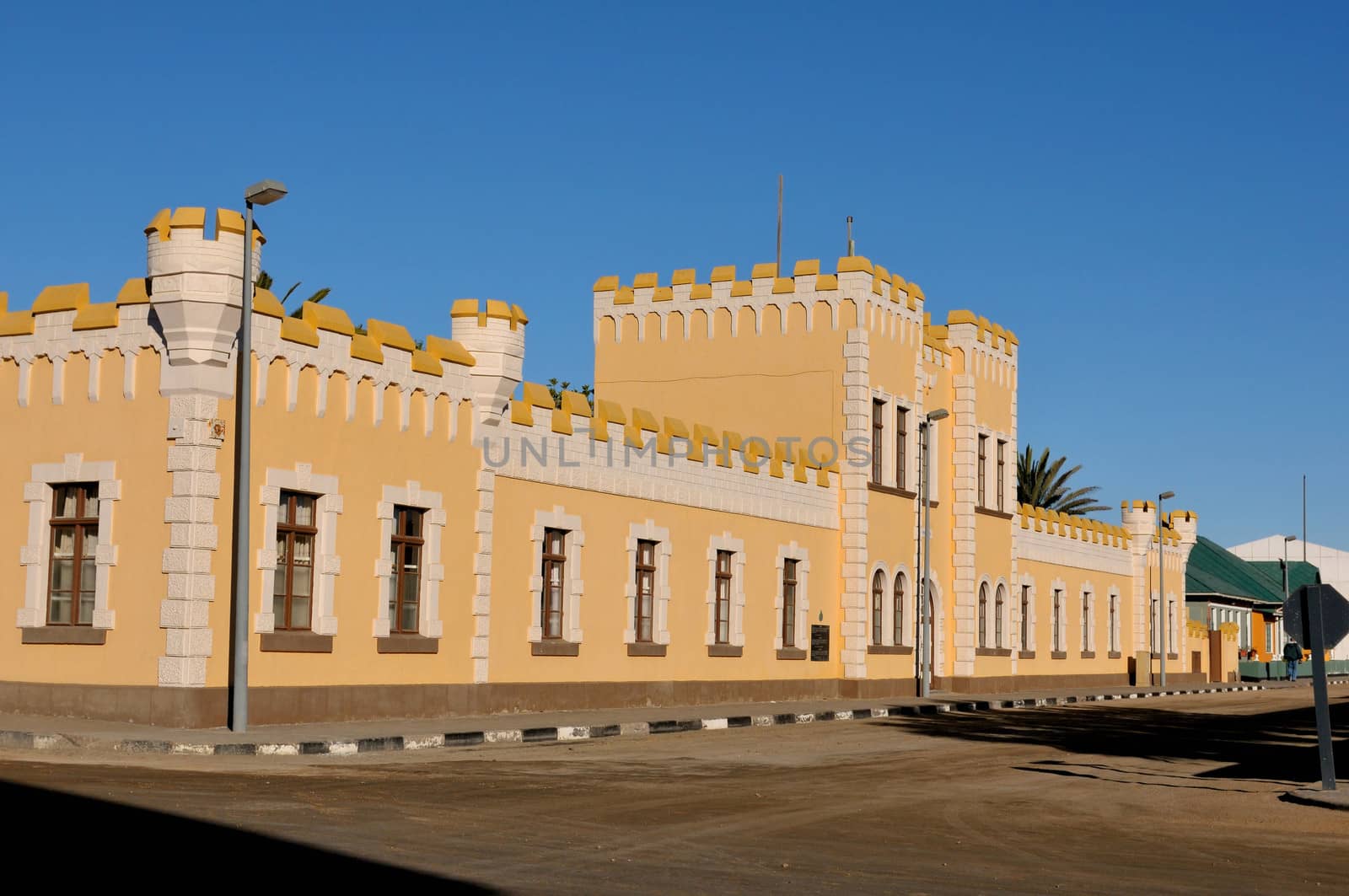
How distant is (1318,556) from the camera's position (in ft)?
360

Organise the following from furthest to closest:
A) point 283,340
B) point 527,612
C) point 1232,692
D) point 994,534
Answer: point 1232,692
point 994,534
point 527,612
point 283,340

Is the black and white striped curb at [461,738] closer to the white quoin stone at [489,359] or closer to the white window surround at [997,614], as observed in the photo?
the white quoin stone at [489,359]

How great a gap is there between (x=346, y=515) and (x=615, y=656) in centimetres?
785

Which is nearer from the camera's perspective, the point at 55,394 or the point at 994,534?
the point at 55,394

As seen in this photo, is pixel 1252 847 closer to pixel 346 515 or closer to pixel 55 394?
pixel 346 515

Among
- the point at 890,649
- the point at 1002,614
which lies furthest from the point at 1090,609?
the point at 890,649

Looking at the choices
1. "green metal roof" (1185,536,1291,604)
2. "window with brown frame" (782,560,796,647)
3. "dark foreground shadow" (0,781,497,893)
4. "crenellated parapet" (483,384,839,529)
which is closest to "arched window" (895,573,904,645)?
Answer: "crenellated parapet" (483,384,839,529)

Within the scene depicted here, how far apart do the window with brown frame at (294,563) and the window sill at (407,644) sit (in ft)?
4.72

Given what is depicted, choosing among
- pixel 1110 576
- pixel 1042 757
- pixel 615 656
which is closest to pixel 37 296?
pixel 615 656

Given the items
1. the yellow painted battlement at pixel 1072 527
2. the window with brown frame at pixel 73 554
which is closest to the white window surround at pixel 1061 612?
the yellow painted battlement at pixel 1072 527

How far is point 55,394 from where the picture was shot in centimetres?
2123

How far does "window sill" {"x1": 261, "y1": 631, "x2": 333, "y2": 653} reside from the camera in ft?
68.1

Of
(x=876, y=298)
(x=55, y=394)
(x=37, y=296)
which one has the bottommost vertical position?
(x=55, y=394)

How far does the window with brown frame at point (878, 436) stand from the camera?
37156 millimetres
